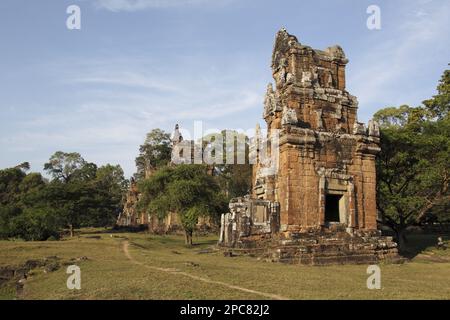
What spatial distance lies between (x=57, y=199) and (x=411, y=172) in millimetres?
32943

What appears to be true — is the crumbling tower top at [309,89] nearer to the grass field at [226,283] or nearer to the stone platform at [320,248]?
the stone platform at [320,248]

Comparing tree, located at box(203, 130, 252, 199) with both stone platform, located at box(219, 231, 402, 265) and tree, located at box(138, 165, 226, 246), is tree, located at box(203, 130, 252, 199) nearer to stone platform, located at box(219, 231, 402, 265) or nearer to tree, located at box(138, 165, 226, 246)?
tree, located at box(138, 165, 226, 246)

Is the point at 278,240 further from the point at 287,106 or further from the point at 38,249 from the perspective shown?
the point at 38,249

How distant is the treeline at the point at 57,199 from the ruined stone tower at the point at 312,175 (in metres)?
16.5

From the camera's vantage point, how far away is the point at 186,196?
98.6ft

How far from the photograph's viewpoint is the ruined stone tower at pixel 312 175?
15219mm

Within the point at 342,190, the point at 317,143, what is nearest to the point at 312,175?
the point at 317,143

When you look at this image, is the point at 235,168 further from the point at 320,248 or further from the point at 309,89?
the point at 320,248

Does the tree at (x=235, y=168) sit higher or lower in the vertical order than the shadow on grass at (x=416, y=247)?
higher

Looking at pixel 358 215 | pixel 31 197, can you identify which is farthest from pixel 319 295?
pixel 31 197

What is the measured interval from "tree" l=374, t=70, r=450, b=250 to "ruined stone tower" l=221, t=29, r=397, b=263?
5.07m

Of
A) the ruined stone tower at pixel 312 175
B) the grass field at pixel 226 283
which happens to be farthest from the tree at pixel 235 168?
the grass field at pixel 226 283

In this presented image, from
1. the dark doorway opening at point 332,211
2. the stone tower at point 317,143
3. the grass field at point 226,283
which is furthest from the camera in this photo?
the dark doorway opening at point 332,211

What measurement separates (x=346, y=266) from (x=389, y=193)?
961cm
